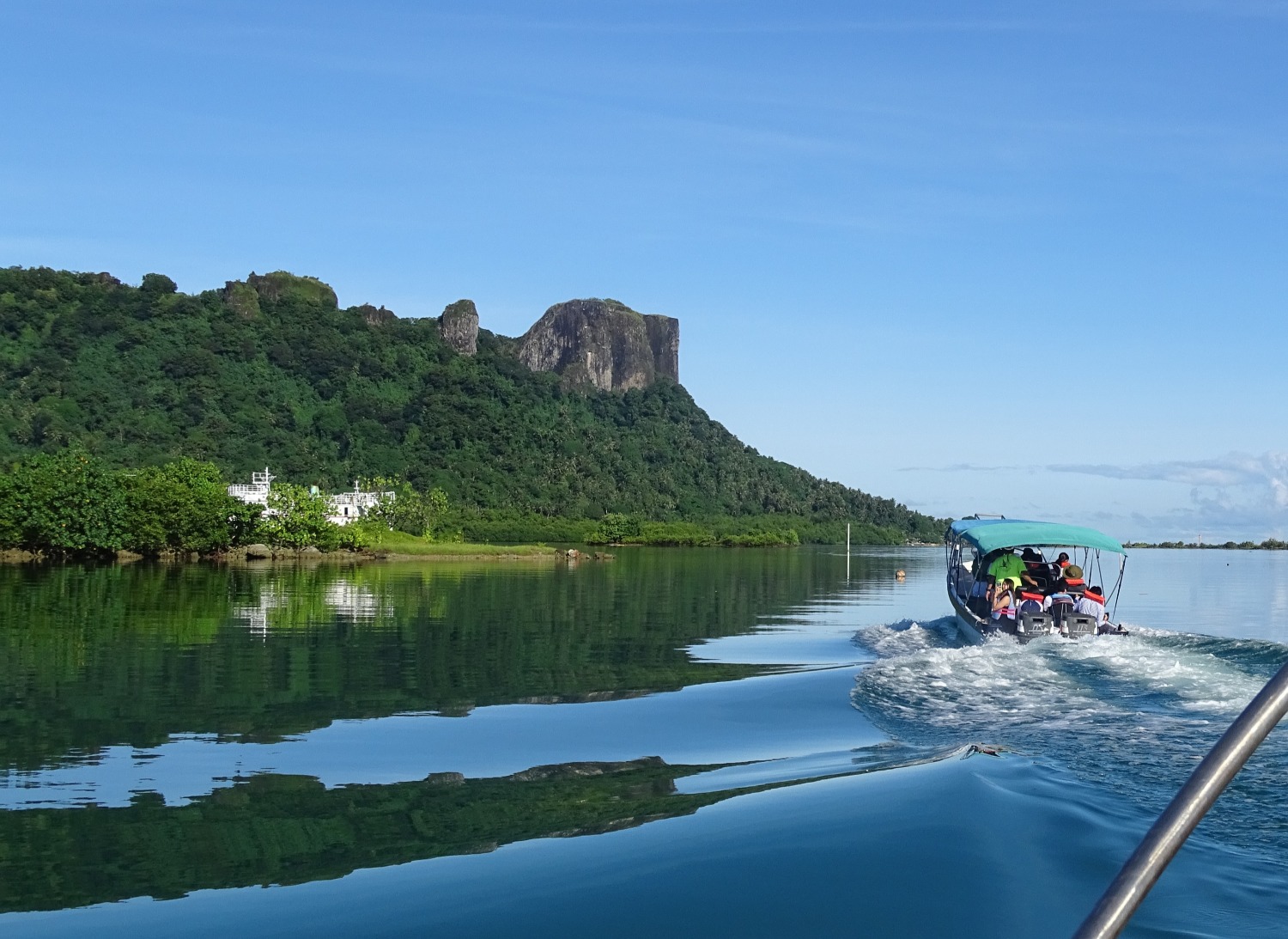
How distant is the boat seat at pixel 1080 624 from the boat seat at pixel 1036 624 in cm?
31

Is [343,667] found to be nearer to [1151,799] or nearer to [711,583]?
[1151,799]

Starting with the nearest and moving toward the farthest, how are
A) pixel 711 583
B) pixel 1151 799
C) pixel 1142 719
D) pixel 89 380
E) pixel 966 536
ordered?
pixel 1151 799
pixel 1142 719
pixel 966 536
pixel 711 583
pixel 89 380

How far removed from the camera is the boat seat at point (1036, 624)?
61.9 ft

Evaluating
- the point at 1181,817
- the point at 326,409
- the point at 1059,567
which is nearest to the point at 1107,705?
the point at 1059,567

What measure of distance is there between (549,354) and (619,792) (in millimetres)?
189475

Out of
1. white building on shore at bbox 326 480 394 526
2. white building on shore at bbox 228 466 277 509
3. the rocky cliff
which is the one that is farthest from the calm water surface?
the rocky cliff

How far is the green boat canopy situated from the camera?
21.7 m

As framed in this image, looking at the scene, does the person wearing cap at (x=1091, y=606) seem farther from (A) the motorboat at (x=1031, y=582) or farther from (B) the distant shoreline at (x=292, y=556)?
(B) the distant shoreline at (x=292, y=556)

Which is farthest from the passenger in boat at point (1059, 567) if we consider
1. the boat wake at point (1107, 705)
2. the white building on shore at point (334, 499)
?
the white building on shore at point (334, 499)

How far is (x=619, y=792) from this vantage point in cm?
884

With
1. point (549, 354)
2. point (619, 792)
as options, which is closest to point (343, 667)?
point (619, 792)

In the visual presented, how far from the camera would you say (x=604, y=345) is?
18950 centimetres

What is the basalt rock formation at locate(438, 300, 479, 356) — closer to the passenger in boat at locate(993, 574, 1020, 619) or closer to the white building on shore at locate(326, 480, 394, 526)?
the white building on shore at locate(326, 480, 394, 526)

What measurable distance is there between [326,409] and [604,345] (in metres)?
76.4
